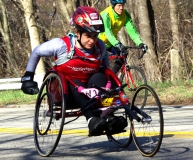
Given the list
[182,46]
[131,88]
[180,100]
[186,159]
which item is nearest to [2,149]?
[186,159]

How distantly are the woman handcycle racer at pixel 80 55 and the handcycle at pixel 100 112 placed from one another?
10 cm

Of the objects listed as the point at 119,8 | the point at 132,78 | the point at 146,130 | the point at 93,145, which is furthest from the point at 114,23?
the point at 146,130

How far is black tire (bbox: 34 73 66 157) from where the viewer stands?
6.64 m

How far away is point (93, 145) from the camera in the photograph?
7.44 meters

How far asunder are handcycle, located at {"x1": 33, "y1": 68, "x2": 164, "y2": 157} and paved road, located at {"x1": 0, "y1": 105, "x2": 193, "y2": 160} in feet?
0.50

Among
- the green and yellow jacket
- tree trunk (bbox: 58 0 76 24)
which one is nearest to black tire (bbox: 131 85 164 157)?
the green and yellow jacket

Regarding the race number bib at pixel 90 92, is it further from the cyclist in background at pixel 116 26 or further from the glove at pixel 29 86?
the cyclist in background at pixel 116 26

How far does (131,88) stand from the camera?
421 inches

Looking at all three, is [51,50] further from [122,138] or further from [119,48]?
[119,48]

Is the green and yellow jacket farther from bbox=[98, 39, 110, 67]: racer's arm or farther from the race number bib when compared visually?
the race number bib

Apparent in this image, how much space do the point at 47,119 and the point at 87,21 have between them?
1.29 metres

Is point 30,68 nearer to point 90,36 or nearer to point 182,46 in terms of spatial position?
point 90,36

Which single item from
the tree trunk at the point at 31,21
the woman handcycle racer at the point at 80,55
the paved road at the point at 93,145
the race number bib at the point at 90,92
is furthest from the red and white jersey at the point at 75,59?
the tree trunk at the point at 31,21

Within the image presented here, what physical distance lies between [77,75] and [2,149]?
1.61 meters
